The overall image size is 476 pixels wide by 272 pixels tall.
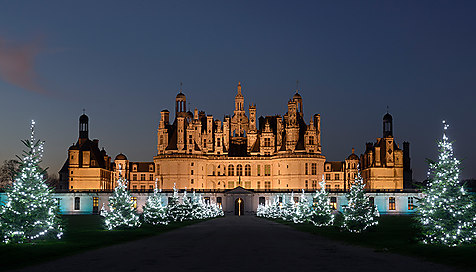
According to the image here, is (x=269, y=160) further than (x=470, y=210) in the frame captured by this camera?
Yes

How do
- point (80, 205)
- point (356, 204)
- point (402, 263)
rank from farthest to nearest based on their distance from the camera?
1. point (80, 205)
2. point (356, 204)
3. point (402, 263)

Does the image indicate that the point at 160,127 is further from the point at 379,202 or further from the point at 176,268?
the point at 176,268

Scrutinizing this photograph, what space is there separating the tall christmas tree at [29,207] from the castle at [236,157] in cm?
8755

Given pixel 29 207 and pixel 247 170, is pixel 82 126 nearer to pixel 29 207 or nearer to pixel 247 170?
pixel 247 170

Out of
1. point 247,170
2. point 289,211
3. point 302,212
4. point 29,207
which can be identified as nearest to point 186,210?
point 289,211

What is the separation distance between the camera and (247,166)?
128 meters

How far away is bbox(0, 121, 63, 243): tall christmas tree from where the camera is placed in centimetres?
2902

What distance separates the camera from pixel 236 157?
128 m

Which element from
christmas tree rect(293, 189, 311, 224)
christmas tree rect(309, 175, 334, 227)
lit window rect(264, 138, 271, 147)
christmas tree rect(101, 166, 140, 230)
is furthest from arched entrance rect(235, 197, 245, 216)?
christmas tree rect(101, 166, 140, 230)

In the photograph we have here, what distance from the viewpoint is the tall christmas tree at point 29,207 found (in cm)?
2902

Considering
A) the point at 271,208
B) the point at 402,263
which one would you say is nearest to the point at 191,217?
the point at 271,208

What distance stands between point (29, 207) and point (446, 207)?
19.9 m

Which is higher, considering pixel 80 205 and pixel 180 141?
pixel 180 141

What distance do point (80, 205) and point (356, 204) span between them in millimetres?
84161
